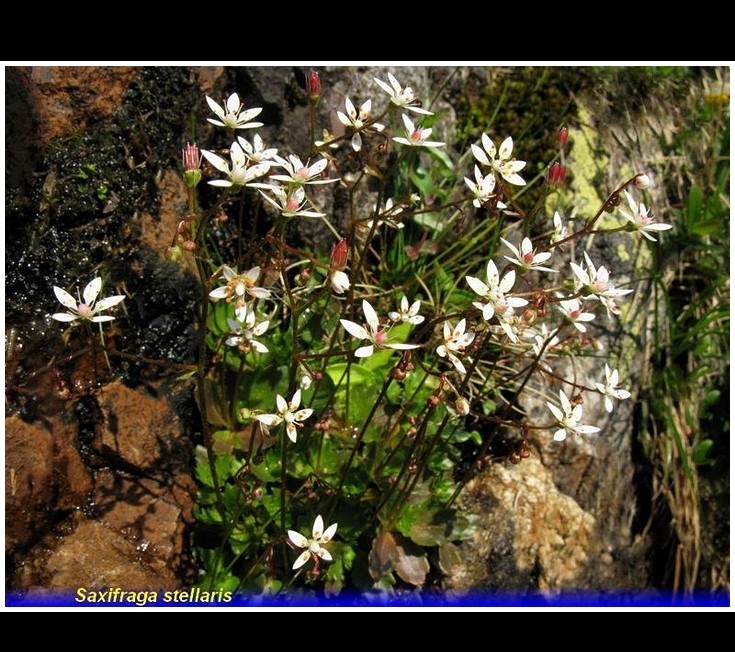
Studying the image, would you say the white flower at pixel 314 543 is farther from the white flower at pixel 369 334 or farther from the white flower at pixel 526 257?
the white flower at pixel 526 257

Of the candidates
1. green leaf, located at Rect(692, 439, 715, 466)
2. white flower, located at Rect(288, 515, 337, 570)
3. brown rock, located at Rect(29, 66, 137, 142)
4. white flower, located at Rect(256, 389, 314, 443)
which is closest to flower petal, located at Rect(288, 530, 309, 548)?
white flower, located at Rect(288, 515, 337, 570)

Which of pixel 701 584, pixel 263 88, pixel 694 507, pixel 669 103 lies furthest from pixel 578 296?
pixel 669 103

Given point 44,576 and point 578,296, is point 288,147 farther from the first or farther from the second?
point 44,576

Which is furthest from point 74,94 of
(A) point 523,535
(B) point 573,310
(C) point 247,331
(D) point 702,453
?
(D) point 702,453

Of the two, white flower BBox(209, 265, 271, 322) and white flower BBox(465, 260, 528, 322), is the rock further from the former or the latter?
white flower BBox(465, 260, 528, 322)

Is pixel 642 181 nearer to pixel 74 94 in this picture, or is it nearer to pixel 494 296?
pixel 494 296

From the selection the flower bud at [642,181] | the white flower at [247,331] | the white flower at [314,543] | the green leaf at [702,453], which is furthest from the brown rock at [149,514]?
the green leaf at [702,453]

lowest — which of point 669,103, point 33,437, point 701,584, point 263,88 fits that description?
point 701,584

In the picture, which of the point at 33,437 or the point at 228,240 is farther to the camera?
the point at 228,240
